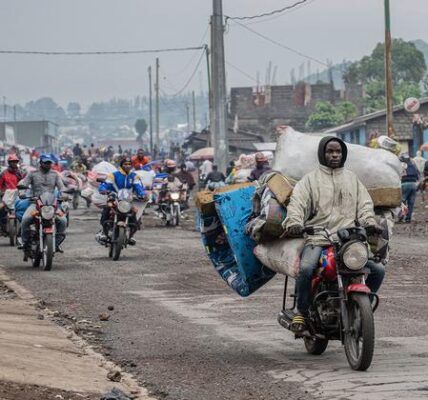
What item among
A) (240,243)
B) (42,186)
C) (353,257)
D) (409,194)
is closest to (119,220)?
(42,186)

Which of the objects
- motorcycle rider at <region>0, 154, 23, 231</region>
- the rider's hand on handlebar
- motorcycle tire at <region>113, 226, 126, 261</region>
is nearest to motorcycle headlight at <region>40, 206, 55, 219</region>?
motorcycle tire at <region>113, 226, 126, 261</region>

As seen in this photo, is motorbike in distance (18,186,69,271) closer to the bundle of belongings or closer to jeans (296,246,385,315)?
the bundle of belongings

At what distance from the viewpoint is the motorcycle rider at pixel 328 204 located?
10.5 m

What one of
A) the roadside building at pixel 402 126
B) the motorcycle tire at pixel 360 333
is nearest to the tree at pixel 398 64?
the roadside building at pixel 402 126

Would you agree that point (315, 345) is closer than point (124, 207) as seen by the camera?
Yes

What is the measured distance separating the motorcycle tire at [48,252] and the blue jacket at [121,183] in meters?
2.77

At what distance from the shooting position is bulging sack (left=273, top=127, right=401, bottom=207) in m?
11.3

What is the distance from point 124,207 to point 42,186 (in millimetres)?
2056

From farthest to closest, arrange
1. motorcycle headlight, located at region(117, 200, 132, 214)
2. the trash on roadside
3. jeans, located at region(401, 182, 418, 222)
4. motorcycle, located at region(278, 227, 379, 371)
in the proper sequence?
1. jeans, located at region(401, 182, 418, 222)
2. motorcycle headlight, located at region(117, 200, 132, 214)
3. motorcycle, located at region(278, 227, 379, 371)
4. the trash on roadside

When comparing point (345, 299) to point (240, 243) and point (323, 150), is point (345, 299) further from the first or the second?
point (240, 243)

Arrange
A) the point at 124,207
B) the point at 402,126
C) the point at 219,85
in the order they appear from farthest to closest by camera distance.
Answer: the point at 402,126
the point at 219,85
the point at 124,207

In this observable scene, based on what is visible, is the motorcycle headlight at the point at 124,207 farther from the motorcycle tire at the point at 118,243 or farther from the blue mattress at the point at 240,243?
the blue mattress at the point at 240,243

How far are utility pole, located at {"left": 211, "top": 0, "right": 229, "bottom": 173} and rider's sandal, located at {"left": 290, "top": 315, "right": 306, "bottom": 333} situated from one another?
32190 millimetres

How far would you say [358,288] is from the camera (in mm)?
9930
